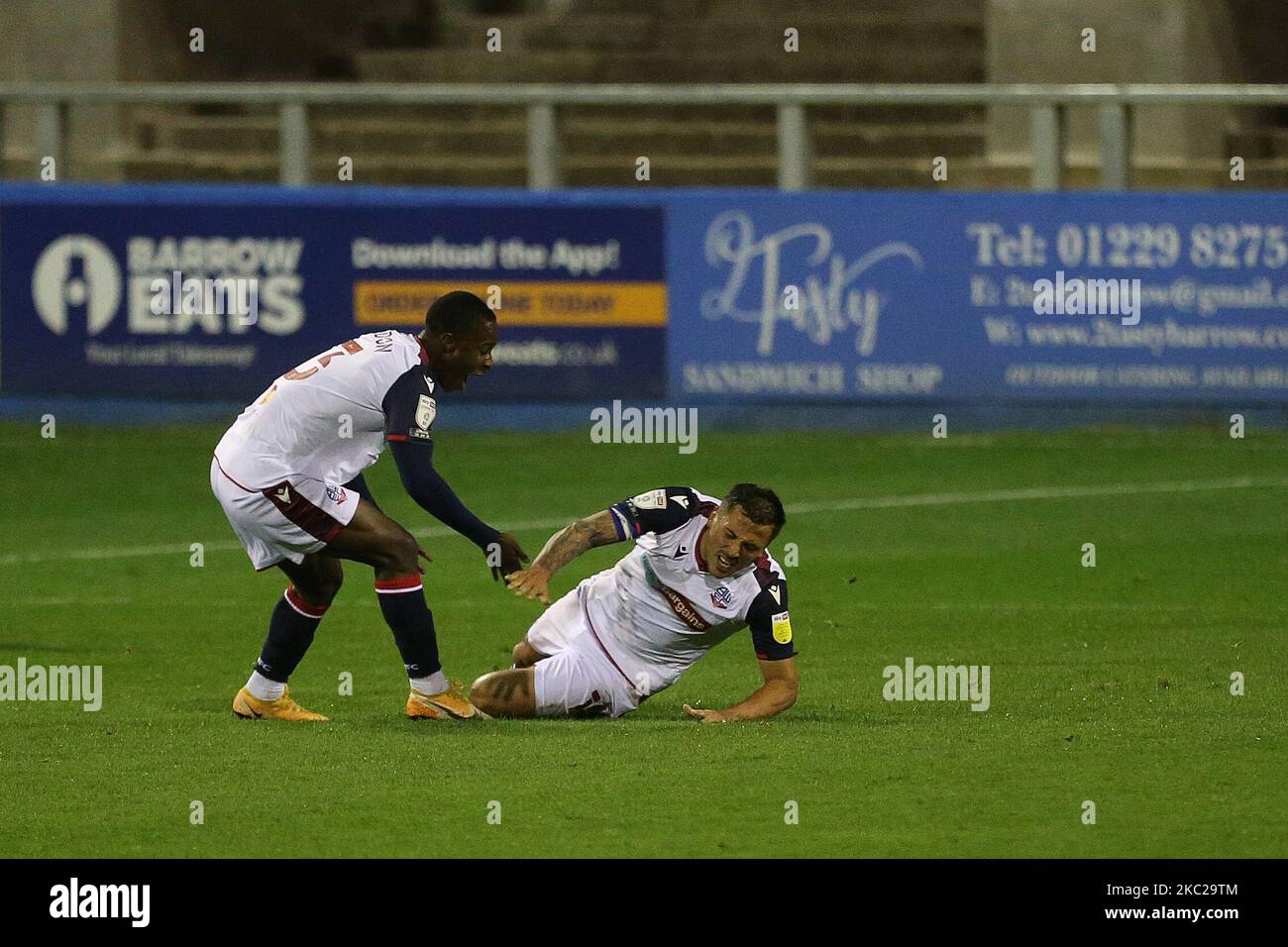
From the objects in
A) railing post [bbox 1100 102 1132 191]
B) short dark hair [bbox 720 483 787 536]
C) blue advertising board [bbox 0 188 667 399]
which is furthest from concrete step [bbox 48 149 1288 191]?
short dark hair [bbox 720 483 787 536]

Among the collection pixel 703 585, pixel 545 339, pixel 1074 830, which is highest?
pixel 545 339

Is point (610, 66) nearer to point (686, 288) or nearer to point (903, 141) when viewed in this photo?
point (903, 141)

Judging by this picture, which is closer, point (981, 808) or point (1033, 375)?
point (981, 808)

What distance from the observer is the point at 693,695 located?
10.5 m

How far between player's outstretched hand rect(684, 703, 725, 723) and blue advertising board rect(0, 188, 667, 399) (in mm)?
10721

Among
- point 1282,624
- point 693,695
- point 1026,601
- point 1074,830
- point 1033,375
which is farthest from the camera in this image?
point 1033,375

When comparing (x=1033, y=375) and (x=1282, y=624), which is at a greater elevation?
(x=1033, y=375)

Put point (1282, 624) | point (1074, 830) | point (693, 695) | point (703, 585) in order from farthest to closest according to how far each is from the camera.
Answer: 1. point (1282, 624)
2. point (693, 695)
3. point (703, 585)
4. point (1074, 830)

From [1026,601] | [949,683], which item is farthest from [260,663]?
[1026,601]

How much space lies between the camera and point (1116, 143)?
805 inches

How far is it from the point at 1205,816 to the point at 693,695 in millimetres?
3264

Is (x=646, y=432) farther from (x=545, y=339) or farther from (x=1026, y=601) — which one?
(x=1026, y=601)

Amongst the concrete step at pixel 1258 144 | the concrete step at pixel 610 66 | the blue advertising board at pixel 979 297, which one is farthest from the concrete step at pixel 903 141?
the blue advertising board at pixel 979 297

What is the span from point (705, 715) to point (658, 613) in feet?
1.52
